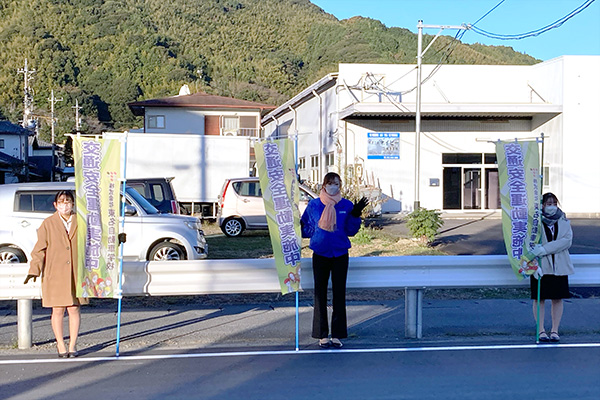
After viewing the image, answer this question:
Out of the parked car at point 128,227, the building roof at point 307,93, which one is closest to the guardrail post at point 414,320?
the parked car at point 128,227

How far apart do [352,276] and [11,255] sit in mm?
6207

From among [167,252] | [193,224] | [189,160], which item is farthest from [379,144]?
[167,252]

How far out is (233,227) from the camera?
1898 cm

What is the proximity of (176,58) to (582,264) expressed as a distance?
84.2 meters

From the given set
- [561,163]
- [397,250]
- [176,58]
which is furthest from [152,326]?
[176,58]

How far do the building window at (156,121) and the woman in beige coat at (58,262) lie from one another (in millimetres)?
34774

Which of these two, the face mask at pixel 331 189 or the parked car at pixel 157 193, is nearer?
the face mask at pixel 331 189

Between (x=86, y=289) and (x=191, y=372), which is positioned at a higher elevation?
(x=86, y=289)

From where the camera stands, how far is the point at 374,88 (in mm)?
28047

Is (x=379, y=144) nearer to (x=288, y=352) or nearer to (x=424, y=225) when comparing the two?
(x=424, y=225)

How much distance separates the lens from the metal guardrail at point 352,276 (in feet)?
25.2

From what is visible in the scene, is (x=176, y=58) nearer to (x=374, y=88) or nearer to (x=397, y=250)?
(x=374, y=88)

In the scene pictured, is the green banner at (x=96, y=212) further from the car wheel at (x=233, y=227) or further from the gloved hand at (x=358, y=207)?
the car wheel at (x=233, y=227)

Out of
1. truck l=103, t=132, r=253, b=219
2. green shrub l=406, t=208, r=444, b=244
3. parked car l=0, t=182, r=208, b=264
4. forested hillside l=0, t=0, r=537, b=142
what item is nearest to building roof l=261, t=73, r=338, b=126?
truck l=103, t=132, r=253, b=219
